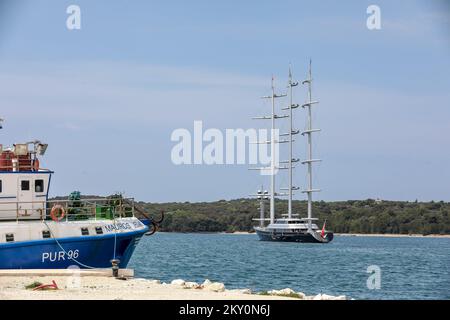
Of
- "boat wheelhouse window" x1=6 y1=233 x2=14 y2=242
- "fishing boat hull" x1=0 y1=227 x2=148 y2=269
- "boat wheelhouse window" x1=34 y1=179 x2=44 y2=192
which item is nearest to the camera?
"fishing boat hull" x1=0 y1=227 x2=148 y2=269

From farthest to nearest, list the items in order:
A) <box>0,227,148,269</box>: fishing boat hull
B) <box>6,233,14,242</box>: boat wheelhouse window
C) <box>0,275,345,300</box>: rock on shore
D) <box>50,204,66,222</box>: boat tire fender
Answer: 1. <box>50,204,66,222</box>: boat tire fender
2. <box>6,233,14,242</box>: boat wheelhouse window
3. <box>0,227,148,269</box>: fishing boat hull
4. <box>0,275,345,300</box>: rock on shore

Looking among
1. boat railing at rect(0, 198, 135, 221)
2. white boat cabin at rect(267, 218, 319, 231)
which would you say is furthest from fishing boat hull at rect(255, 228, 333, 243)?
boat railing at rect(0, 198, 135, 221)

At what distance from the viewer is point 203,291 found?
22.5 metres

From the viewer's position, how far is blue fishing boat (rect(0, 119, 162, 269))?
90.9 feet

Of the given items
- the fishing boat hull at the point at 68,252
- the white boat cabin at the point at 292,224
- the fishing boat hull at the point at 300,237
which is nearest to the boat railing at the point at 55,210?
the fishing boat hull at the point at 68,252

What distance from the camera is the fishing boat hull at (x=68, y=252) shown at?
90.1 feet

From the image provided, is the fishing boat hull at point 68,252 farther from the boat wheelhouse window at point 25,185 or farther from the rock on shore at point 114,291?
the rock on shore at point 114,291

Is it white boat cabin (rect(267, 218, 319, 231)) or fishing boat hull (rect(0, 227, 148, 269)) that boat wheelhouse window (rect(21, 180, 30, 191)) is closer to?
fishing boat hull (rect(0, 227, 148, 269))

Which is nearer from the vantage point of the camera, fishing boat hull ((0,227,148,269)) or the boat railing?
fishing boat hull ((0,227,148,269))

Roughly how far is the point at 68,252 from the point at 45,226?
1.18 meters
